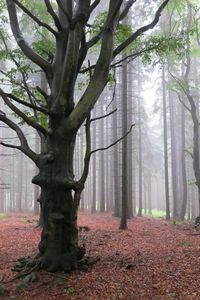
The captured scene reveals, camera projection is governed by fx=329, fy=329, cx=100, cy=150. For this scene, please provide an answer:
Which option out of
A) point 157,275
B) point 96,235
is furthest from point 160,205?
point 157,275

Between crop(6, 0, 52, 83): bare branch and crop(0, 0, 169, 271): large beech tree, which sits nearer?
crop(0, 0, 169, 271): large beech tree

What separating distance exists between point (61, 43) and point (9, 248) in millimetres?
5991

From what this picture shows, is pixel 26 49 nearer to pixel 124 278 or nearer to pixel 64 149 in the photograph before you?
pixel 64 149

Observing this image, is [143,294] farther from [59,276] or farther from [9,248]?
[9,248]

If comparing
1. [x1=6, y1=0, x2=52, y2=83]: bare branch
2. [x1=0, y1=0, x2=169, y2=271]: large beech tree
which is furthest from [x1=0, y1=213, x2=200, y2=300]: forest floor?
[x1=6, y1=0, x2=52, y2=83]: bare branch

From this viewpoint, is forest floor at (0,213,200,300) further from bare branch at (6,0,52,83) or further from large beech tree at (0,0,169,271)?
bare branch at (6,0,52,83)


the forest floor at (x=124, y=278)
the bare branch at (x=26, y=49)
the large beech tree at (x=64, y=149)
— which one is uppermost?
the bare branch at (x=26, y=49)

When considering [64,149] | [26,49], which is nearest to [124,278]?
[64,149]

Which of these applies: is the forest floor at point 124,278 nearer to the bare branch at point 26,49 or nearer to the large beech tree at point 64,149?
the large beech tree at point 64,149

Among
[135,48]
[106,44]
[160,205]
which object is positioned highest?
[135,48]

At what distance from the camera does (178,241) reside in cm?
1007

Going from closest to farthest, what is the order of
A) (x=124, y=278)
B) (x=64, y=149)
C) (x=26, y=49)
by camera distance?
1. (x=124, y=278)
2. (x=64, y=149)
3. (x=26, y=49)

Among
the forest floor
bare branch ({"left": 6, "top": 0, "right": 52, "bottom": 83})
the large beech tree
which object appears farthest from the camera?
bare branch ({"left": 6, "top": 0, "right": 52, "bottom": 83})

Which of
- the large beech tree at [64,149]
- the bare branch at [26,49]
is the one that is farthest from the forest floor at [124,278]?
the bare branch at [26,49]
